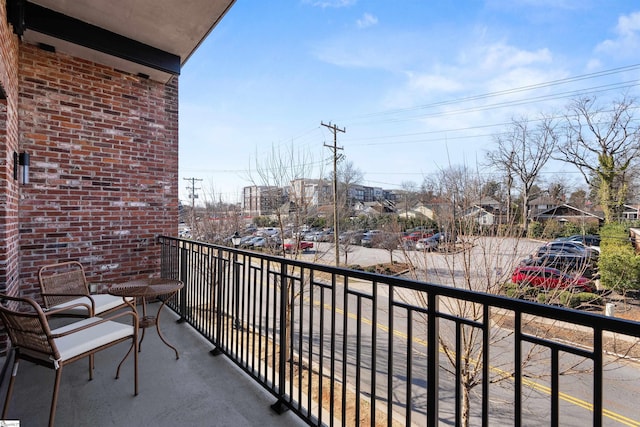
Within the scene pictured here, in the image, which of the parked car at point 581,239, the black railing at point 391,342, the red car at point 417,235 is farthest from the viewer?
the red car at point 417,235

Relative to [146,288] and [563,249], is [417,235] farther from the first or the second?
[146,288]

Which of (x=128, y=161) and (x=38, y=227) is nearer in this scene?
(x=38, y=227)

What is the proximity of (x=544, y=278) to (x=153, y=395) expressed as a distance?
15.8ft

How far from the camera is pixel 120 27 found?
3.14 meters

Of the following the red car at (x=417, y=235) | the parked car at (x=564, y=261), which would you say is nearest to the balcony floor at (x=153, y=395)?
the parked car at (x=564, y=261)

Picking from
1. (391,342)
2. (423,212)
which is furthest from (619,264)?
(391,342)

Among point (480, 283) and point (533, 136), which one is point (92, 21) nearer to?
point (480, 283)

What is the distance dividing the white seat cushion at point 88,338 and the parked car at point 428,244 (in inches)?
168

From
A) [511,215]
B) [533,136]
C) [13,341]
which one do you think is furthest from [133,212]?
[533,136]

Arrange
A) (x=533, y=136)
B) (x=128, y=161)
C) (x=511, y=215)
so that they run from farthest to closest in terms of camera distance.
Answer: (x=533, y=136) < (x=511, y=215) < (x=128, y=161)

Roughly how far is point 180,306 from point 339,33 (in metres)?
9.50

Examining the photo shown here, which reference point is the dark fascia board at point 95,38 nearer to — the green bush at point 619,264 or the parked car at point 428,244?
the parked car at point 428,244

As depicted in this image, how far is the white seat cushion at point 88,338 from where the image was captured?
1.60 m

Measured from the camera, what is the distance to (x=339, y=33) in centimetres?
962
